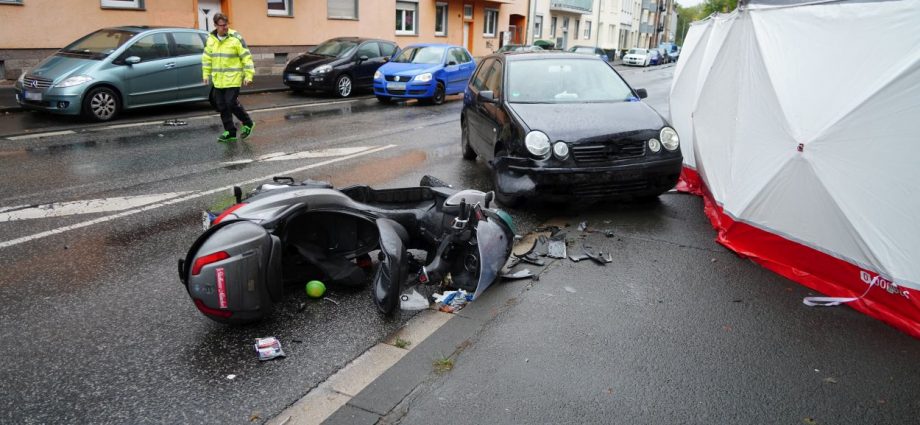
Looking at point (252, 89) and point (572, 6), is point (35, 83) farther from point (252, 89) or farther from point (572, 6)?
point (572, 6)

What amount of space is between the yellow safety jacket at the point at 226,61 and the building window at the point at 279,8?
1387 cm

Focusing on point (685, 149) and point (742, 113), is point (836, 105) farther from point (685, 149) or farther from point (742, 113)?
point (685, 149)

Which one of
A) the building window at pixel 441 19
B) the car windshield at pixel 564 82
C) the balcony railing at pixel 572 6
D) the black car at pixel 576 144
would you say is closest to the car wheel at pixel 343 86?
the car windshield at pixel 564 82

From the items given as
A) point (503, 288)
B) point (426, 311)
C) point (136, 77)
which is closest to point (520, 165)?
point (503, 288)

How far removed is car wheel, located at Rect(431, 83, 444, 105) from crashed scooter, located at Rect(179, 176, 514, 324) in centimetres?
1264

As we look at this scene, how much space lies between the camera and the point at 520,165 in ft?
21.2

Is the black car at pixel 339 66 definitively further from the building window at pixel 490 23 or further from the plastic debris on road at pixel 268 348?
the building window at pixel 490 23

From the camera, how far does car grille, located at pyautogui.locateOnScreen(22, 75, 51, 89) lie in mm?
11875

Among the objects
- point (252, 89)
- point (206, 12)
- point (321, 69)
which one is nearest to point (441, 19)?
point (206, 12)

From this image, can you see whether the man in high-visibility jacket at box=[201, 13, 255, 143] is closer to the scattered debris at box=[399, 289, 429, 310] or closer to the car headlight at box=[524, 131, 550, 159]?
the car headlight at box=[524, 131, 550, 159]

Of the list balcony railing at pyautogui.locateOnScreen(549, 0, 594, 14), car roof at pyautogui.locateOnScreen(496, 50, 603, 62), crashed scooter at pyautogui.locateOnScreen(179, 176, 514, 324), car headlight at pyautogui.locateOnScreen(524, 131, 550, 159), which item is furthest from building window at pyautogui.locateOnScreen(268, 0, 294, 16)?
balcony railing at pyautogui.locateOnScreen(549, 0, 594, 14)

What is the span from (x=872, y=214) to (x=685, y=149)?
3.76 metres

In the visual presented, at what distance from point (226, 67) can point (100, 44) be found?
4.26 meters

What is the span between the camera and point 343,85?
1855 cm
